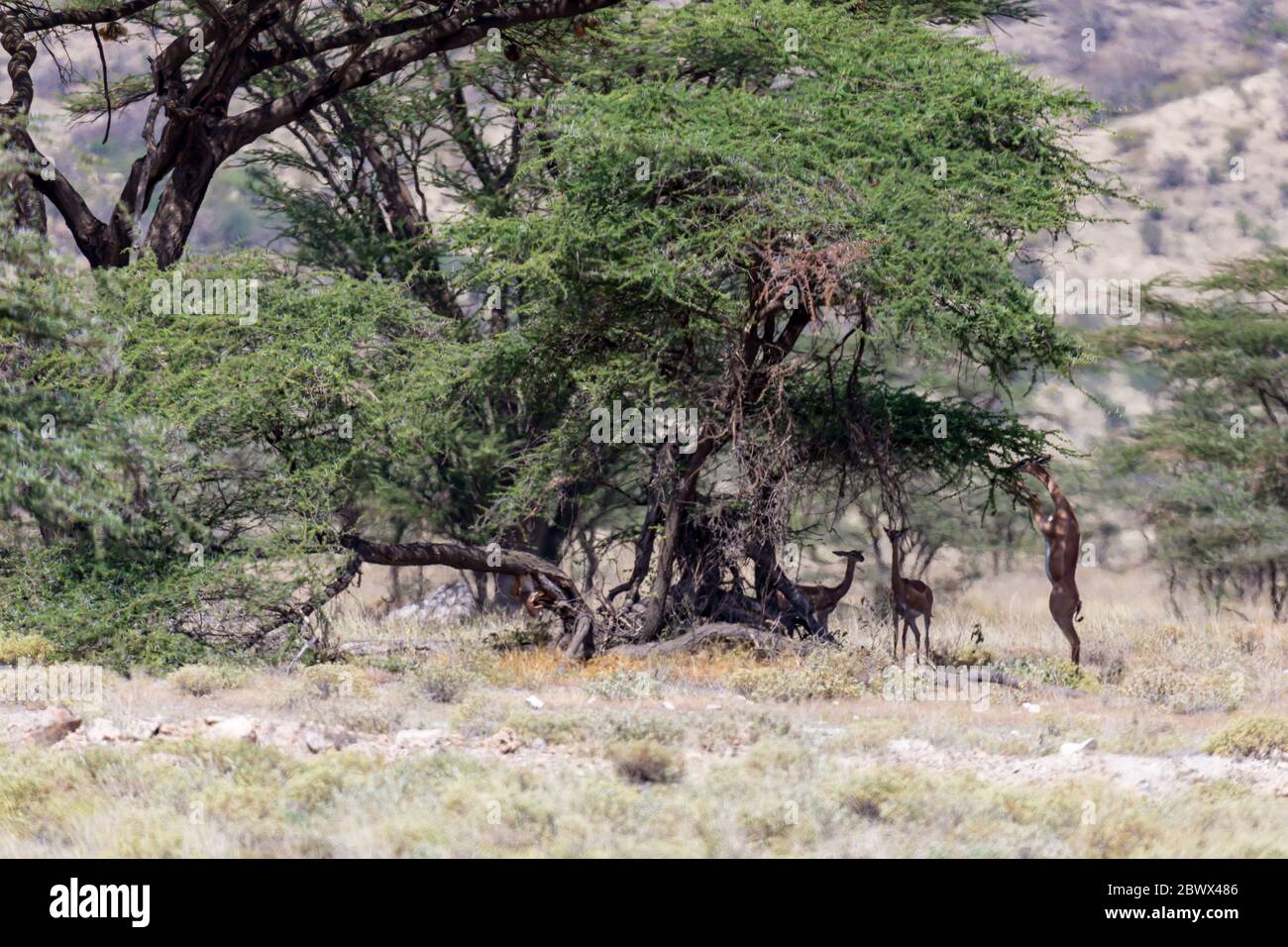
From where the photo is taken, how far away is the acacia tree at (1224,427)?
23.1m

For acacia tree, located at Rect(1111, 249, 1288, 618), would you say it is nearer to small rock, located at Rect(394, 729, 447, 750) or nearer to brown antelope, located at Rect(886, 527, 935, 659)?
brown antelope, located at Rect(886, 527, 935, 659)

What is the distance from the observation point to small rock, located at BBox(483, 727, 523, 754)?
9.27 meters

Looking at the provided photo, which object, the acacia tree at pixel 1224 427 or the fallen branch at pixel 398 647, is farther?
the acacia tree at pixel 1224 427

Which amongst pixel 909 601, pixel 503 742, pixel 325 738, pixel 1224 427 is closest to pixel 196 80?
pixel 909 601

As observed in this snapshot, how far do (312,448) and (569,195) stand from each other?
353 centimetres

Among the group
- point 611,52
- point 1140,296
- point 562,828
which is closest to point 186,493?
point 562,828

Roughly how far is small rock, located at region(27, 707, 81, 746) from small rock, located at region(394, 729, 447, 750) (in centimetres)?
211

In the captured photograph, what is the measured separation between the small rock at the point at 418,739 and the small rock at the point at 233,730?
916 millimetres

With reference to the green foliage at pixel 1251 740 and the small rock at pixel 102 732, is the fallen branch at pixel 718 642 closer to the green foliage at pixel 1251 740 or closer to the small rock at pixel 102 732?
the green foliage at pixel 1251 740

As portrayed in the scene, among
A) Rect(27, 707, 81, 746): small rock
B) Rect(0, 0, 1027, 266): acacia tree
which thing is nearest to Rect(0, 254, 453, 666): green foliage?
Rect(0, 0, 1027, 266): acacia tree

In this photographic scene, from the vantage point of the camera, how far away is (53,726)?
943 centimetres

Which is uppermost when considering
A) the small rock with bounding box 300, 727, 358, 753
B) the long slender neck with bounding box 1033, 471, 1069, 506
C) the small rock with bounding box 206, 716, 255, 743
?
the long slender neck with bounding box 1033, 471, 1069, 506

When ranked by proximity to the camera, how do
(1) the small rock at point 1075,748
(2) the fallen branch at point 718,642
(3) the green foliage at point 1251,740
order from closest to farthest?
(1) the small rock at point 1075,748 < (3) the green foliage at point 1251,740 < (2) the fallen branch at point 718,642

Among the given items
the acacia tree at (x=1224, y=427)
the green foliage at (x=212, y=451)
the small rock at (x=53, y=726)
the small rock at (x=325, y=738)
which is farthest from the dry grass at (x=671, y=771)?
the acacia tree at (x=1224, y=427)
